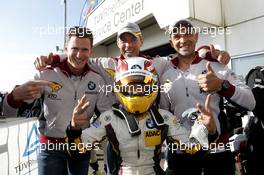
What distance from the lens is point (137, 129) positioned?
2117 mm

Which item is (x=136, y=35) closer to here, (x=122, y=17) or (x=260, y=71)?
(x=260, y=71)

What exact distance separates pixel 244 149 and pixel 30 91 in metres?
2.32

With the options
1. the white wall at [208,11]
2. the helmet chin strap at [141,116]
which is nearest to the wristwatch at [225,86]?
the helmet chin strap at [141,116]

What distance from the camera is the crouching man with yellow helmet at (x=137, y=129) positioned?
2117 mm

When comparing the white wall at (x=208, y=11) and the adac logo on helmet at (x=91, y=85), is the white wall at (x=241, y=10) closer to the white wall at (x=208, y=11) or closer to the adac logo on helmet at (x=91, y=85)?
the white wall at (x=208, y=11)

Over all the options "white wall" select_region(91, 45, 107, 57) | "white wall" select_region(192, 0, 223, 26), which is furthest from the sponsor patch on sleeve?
"white wall" select_region(91, 45, 107, 57)

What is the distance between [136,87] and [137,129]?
308mm

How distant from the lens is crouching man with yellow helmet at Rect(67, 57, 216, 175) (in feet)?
6.95

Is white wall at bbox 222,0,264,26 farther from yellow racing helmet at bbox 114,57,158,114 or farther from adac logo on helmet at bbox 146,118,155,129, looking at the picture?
adac logo on helmet at bbox 146,118,155,129

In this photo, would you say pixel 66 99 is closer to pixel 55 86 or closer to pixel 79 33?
pixel 55 86

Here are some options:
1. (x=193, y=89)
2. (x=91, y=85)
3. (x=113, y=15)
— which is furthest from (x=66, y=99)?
(x=113, y=15)

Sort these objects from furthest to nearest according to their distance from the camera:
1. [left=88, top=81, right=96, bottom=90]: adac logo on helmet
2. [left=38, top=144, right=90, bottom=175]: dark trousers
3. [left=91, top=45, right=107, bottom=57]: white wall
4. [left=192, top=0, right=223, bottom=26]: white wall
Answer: [left=91, top=45, right=107, bottom=57]: white wall < [left=192, top=0, right=223, bottom=26]: white wall < [left=88, top=81, right=96, bottom=90]: adac logo on helmet < [left=38, top=144, right=90, bottom=175]: dark trousers

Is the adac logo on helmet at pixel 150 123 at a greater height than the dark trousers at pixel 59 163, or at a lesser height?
greater

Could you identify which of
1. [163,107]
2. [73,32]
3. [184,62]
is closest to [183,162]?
[163,107]
